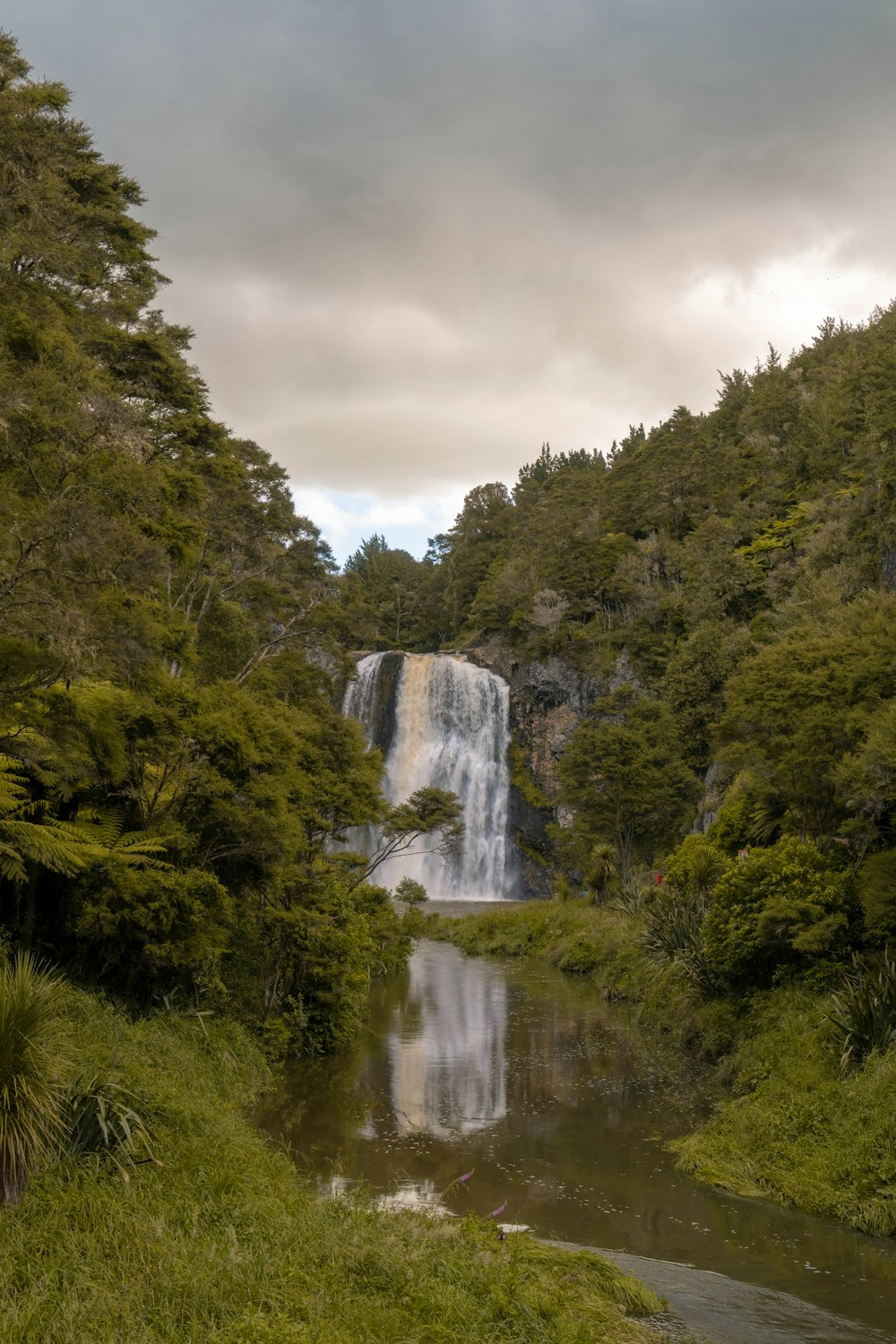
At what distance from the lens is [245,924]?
741 inches

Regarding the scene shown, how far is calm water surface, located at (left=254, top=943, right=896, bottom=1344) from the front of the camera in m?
9.33

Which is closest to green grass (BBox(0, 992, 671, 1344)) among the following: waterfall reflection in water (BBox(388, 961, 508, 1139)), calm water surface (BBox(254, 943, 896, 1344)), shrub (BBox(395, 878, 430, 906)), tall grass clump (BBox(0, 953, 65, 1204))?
tall grass clump (BBox(0, 953, 65, 1204))

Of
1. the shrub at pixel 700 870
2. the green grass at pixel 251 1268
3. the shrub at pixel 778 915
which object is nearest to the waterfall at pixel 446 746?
the shrub at pixel 700 870

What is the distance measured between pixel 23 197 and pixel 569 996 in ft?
77.1

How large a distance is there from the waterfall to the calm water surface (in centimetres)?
2862

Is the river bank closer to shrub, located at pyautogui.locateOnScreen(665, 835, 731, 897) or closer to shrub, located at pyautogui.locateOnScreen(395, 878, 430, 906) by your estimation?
shrub, located at pyautogui.locateOnScreen(665, 835, 731, 897)

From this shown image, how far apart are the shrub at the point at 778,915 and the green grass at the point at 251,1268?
9526mm

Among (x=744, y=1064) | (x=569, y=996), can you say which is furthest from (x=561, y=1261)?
(x=569, y=996)

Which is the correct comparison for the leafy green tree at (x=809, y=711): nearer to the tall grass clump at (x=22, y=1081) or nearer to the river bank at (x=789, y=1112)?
the river bank at (x=789, y=1112)

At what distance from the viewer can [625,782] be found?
43562mm

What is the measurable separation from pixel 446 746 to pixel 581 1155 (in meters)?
41.8

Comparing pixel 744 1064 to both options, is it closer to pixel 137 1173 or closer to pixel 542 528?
pixel 137 1173

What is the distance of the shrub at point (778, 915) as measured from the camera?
1734cm

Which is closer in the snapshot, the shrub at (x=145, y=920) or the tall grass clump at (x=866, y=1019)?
the shrub at (x=145, y=920)
